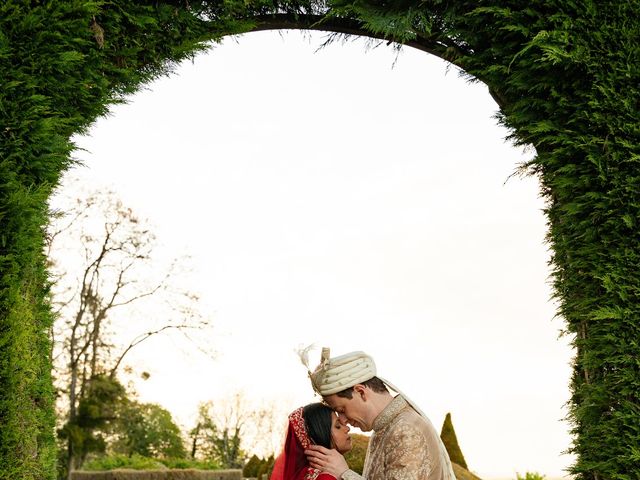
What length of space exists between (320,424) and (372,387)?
1.23 feet

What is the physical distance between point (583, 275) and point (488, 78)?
1861 mm

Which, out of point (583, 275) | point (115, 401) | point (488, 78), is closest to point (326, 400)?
point (583, 275)

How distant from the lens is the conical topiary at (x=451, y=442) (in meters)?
12.6

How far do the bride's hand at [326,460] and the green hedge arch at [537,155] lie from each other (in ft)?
7.80

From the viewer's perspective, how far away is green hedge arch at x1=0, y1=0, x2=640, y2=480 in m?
5.11

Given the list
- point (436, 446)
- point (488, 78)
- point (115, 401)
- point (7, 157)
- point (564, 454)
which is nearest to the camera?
point (436, 446)

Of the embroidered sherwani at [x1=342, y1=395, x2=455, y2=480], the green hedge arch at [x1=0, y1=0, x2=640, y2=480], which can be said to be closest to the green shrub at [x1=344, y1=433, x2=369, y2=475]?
→ the green hedge arch at [x1=0, y1=0, x2=640, y2=480]

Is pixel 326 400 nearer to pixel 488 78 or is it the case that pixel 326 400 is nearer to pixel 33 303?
pixel 33 303

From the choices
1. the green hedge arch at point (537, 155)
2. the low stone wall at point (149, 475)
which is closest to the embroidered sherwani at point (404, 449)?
the green hedge arch at point (537, 155)

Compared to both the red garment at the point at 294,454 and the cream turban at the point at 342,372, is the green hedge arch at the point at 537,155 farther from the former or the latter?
the red garment at the point at 294,454

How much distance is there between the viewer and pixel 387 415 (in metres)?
3.88

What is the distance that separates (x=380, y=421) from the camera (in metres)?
3.88

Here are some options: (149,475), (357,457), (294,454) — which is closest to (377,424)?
(294,454)

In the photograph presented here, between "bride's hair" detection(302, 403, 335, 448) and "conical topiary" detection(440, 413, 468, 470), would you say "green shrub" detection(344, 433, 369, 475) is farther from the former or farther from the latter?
"bride's hair" detection(302, 403, 335, 448)
